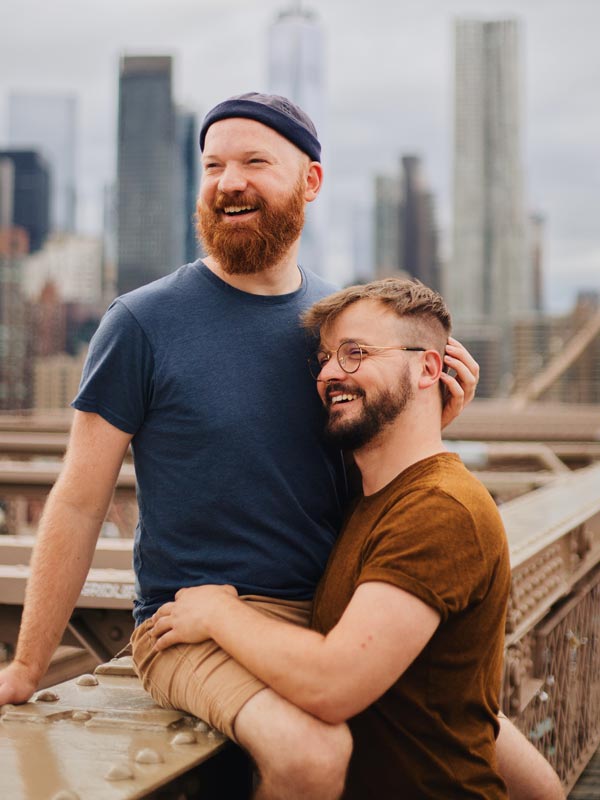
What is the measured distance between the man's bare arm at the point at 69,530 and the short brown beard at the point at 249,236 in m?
0.46

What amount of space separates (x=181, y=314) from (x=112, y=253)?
515 feet

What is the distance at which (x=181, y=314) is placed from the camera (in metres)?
2.38

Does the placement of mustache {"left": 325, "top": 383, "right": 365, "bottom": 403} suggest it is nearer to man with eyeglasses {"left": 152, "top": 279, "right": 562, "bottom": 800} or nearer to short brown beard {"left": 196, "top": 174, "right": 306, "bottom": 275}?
man with eyeglasses {"left": 152, "top": 279, "right": 562, "bottom": 800}

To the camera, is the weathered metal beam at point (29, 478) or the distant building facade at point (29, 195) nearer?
the weathered metal beam at point (29, 478)

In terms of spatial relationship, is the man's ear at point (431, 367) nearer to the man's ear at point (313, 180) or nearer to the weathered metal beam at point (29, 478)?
the man's ear at point (313, 180)

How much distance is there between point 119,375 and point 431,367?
65cm

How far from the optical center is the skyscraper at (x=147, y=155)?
153250mm

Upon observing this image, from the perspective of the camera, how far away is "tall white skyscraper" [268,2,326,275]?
15288 centimetres

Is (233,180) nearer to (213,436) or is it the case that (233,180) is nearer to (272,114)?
(272,114)

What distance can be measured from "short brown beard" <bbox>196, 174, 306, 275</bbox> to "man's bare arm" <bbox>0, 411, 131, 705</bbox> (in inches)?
18.0

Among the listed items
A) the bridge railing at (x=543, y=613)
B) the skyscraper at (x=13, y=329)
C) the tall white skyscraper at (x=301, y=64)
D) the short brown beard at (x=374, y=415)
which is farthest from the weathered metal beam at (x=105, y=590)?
the tall white skyscraper at (x=301, y=64)

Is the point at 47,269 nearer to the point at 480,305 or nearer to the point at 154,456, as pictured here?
the point at 480,305

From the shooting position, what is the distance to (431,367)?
2.27 meters

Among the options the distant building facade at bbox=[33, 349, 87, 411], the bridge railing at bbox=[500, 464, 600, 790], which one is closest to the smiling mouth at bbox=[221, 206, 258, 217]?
the bridge railing at bbox=[500, 464, 600, 790]
